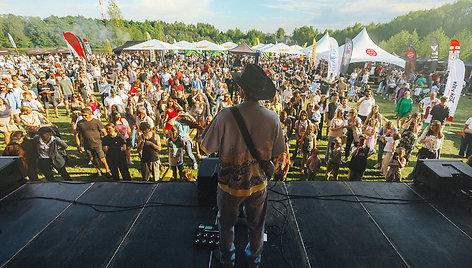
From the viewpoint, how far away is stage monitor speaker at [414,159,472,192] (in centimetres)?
339

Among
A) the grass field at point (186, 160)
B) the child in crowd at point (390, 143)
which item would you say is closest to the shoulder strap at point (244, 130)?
the grass field at point (186, 160)

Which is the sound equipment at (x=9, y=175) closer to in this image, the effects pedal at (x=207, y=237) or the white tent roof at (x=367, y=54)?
the effects pedal at (x=207, y=237)

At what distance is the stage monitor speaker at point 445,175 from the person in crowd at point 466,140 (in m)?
5.18

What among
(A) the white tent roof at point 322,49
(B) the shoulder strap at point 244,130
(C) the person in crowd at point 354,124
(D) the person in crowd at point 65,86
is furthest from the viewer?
(A) the white tent roof at point 322,49

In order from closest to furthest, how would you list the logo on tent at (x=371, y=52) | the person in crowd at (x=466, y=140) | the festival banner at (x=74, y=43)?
the person in crowd at (x=466, y=140) < the festival banner at (x=74, y=43) < the logo on tent at (x=371, y=52)

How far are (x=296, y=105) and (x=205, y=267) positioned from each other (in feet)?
23.0

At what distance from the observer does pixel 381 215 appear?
3.21 m

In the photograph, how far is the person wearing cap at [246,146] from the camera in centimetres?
204

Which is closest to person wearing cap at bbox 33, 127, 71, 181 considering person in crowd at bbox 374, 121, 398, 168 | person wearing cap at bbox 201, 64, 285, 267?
person wearing cap at bbox 201, 64, 285, 267

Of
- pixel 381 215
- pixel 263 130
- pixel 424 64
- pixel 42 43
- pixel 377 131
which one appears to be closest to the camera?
pixel 263 130

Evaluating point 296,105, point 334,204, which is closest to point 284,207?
point 334,204

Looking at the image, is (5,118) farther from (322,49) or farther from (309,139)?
(322,49)

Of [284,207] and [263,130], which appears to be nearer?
[263,130]

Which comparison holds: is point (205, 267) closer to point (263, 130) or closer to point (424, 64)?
point (263, 130)
